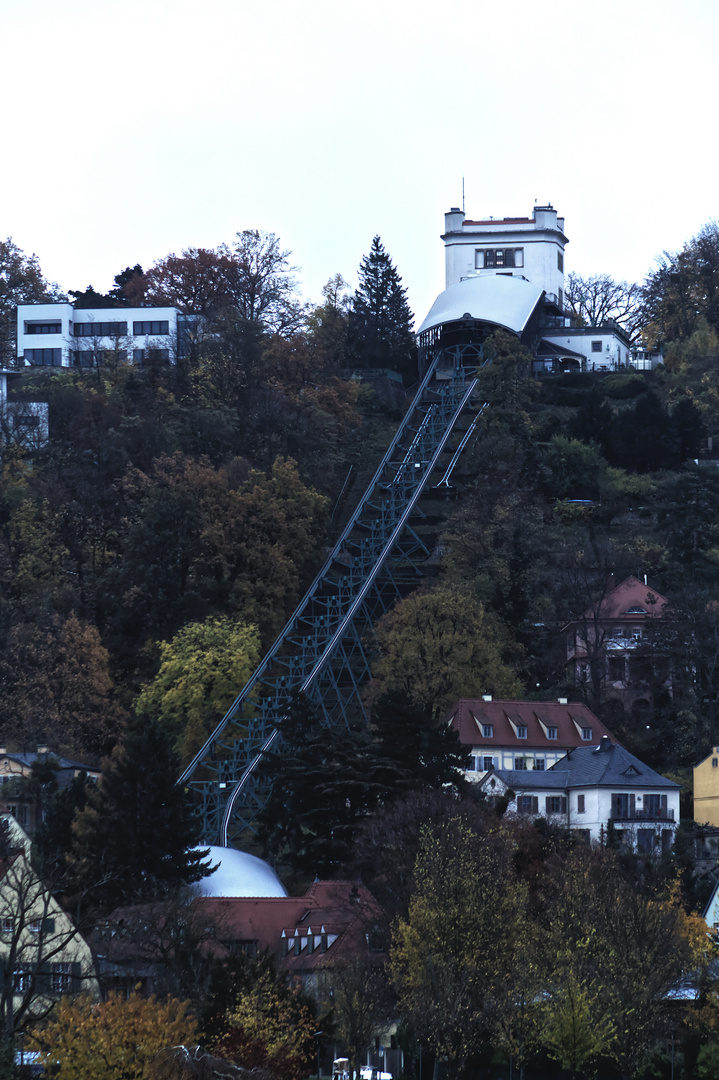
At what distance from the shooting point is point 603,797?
74125mm

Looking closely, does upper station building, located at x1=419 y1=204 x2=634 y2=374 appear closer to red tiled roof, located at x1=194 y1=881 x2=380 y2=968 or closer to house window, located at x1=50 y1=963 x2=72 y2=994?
red tiled roof, located at x1=194 y1=881 x2=380 y2=968

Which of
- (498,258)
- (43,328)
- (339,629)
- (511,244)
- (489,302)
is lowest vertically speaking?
(339,629)

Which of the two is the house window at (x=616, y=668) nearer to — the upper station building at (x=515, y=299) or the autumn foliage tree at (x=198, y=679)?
the autumn foliage tree at (x=198, y=679)

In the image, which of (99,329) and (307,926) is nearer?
(307,926)

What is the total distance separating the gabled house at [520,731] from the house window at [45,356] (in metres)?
47.2

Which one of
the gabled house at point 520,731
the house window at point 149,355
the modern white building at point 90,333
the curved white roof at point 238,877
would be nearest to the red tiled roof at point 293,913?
the curved white roof at point 238,877

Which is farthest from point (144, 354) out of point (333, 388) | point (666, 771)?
point (666, 771)

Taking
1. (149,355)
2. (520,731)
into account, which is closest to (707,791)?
(520,731)

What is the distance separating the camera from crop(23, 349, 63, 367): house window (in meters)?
118

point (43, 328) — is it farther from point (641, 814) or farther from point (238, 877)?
point (641, 814)

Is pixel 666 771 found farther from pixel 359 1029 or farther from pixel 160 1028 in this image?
pixel 160 1028

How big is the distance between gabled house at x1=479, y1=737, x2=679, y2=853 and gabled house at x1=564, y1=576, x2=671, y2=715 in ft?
27.4

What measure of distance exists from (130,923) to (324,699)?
27136 mm

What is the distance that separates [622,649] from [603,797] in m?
13.3
